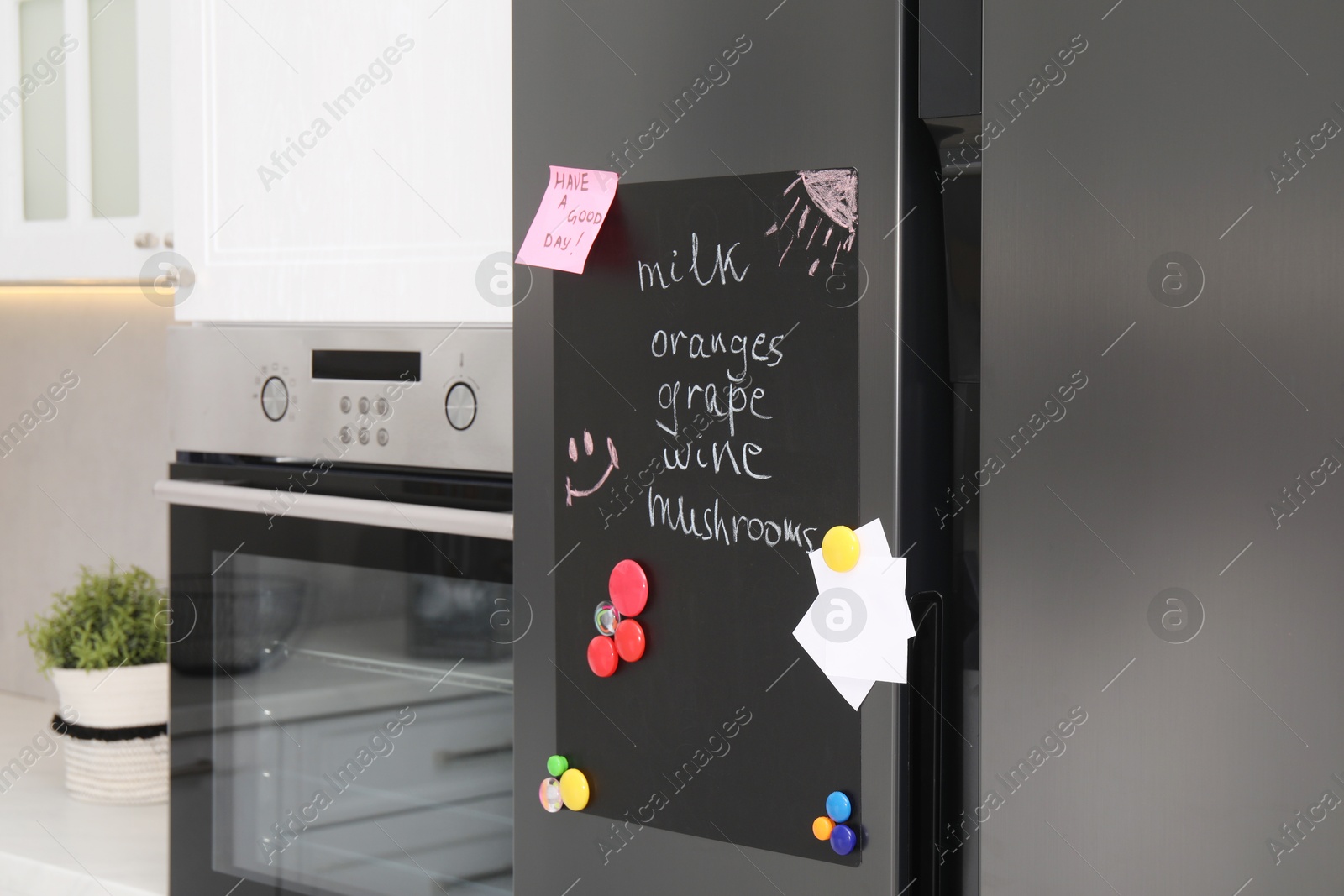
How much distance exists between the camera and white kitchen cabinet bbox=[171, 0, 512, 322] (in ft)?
3.51

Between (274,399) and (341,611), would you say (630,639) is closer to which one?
(341,611)

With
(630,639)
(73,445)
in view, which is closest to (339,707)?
(630,639)

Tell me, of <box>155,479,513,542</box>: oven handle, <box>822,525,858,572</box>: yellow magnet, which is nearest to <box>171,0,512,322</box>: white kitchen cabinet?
<box>155,479,513,542</box>: oven handle

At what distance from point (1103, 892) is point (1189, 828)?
63mm

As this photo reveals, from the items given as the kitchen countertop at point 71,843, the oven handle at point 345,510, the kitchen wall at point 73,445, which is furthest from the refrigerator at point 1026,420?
the kitchen wall at point 73,445

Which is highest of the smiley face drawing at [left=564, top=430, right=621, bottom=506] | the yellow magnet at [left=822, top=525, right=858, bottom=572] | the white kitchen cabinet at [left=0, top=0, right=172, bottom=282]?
the white kitchen cabinet at [left=0, top=0, right=172, bottom=282]

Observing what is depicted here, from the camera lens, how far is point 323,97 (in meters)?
1.17

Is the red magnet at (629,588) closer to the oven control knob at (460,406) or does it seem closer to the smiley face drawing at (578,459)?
the smiley face drawing at (578,459)

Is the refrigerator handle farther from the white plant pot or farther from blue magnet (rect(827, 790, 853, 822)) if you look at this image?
the white plant pot

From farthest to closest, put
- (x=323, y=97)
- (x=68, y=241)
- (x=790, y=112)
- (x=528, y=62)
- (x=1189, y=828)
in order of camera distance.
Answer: (x=68, y=241)
(x=323, y=97)
(x=528, y=62)
(x=790, y=112)
(x=1189, y=828)

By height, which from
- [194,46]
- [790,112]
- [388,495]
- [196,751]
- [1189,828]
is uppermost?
[194,46]

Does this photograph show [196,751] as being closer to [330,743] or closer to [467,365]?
[330,743]

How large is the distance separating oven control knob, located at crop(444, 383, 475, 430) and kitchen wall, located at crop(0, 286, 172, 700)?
3.98 feet

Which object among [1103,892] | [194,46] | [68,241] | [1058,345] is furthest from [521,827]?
[68,241]
